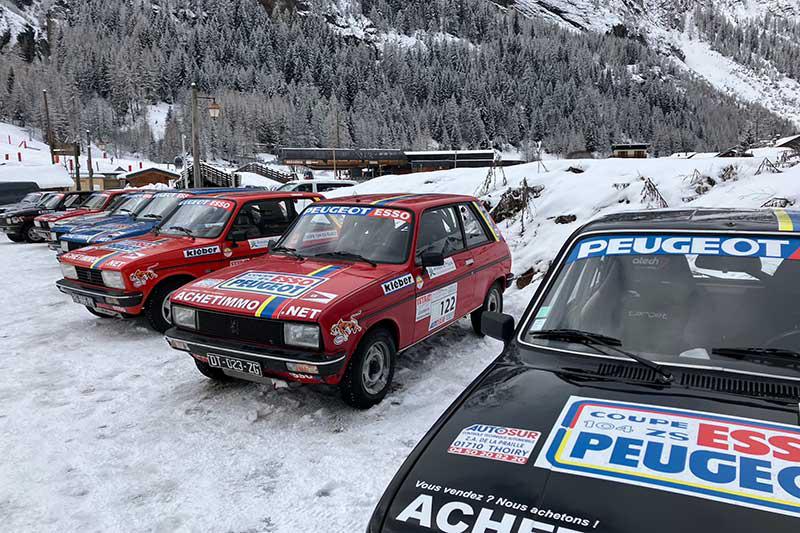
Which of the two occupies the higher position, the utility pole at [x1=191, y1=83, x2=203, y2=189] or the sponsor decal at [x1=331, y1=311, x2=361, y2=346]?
the utility pole at [x1=191, y1=83, x2=203, y2=189]

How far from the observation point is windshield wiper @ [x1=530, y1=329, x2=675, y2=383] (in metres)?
2.27

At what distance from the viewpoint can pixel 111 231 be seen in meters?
9.41

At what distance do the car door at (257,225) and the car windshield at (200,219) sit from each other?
0.60ft

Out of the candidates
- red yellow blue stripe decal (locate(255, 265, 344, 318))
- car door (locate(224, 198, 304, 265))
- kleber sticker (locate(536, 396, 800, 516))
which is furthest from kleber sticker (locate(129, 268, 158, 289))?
kleber sticker (locate(536, 396, 800, 516))

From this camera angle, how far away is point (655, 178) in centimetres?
993

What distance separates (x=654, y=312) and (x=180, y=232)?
6564mm

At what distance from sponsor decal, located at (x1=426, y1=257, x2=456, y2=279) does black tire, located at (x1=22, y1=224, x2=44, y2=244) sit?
57.5 ft

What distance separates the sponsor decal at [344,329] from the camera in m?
4.11

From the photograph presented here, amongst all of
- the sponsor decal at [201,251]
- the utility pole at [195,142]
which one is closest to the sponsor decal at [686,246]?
the sponsor decal at [201,251]

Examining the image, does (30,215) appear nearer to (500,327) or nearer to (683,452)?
(500,327)

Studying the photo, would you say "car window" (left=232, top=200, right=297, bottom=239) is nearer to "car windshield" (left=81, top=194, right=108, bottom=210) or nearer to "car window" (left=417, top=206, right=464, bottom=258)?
"car window" (left=417, top=206, right=464, bottom=258)

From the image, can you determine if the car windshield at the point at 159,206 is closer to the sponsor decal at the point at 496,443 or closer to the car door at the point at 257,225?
the car door at the point at 257,225

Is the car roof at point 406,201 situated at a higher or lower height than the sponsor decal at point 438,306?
higher

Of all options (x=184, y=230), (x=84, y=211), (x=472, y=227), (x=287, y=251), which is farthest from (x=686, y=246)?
(x=84, y=211)
